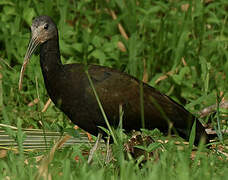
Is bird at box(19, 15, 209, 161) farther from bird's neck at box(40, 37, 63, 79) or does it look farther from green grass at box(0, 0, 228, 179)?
green grass at box(0, 0, 228, 179)

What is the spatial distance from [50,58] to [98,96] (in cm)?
50

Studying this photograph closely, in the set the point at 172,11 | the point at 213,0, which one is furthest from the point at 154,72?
the point at 213,0

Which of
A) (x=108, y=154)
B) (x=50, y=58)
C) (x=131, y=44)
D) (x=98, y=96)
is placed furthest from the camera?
(x=131, y=44)

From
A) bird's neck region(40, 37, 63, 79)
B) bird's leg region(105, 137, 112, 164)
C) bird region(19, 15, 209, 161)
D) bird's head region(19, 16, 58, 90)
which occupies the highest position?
bird's head region(19, 16, 58, 90)

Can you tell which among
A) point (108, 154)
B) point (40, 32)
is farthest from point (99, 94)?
point (40, 32)

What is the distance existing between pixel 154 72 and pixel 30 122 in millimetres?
1486

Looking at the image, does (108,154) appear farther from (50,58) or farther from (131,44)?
(131,44)

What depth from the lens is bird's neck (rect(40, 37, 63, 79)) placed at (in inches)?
188

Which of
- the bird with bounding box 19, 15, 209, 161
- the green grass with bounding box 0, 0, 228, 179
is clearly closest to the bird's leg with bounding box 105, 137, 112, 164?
the bird with bounding box 19, 15, 209, 161

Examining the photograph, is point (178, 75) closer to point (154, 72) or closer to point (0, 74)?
point (154, 72)

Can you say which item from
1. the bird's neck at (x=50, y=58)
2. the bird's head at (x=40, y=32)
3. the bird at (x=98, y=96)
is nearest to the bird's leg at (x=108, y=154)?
the bird at (x=98, y=96)

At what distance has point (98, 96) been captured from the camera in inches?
182

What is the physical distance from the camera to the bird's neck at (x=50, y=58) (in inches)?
188

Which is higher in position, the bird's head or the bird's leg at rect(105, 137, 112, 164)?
the bird's head
